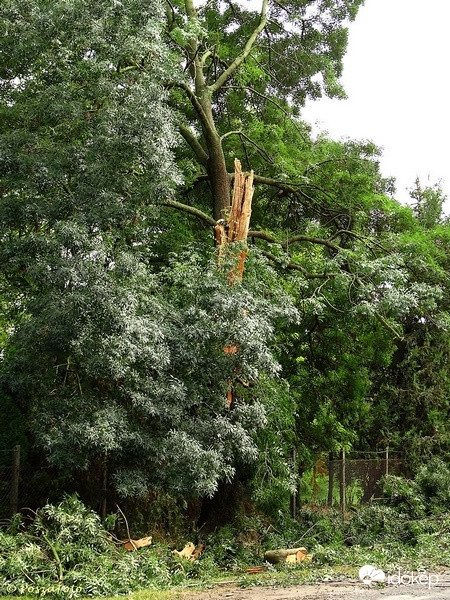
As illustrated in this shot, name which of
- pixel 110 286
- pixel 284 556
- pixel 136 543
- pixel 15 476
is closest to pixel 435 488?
pixel 284 556

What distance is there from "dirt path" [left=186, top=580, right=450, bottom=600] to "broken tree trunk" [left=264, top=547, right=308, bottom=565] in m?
2.09

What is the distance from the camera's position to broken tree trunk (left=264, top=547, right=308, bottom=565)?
440 inches

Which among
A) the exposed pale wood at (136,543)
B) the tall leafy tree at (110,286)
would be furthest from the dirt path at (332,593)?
the exposed pale wood at (136,543)

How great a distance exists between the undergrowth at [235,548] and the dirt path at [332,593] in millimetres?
641

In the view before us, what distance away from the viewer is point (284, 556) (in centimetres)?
1120

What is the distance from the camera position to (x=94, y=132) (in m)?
11.6

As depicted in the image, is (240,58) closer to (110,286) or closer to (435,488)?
(110,286)

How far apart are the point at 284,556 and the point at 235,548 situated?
1.59 metres

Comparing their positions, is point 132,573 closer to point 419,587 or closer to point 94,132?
point 419,587

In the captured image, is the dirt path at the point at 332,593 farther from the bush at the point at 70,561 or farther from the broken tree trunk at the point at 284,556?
the broken tree trunk at the point at 284,556

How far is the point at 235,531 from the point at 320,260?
20.8ft

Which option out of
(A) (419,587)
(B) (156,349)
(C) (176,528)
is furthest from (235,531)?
(A) (419,587)

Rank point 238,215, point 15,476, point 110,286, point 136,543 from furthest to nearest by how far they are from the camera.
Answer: point 238,215 → point 15,476 → point 136,543 → point 110,286

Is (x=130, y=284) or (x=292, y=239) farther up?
(x=292, y=239)
